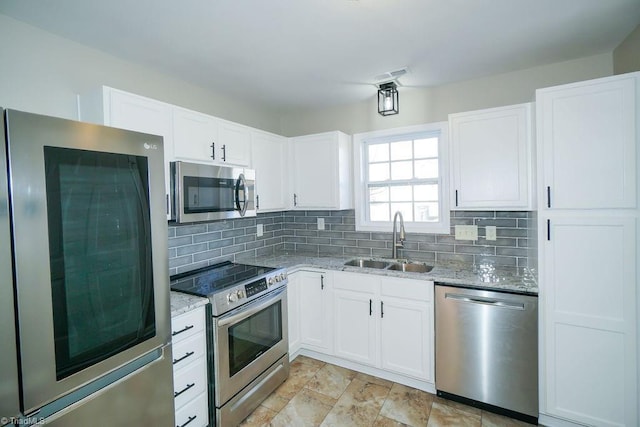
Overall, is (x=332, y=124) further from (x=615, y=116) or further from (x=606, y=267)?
(x=606, y=267)

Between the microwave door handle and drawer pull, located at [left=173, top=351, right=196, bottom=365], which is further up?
the microwave door handle

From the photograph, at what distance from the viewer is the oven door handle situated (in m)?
2.01

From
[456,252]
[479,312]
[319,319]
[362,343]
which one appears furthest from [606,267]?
[319,319]

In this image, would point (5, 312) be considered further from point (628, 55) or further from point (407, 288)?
point (628, 55)

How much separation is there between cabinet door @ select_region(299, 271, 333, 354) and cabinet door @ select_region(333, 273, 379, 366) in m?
0.07

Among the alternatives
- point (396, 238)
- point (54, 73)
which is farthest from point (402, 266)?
point (54, 73)

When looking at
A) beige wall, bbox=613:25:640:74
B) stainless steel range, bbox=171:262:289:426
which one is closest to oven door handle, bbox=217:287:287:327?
stainless steel range, bbox=171:262:289:426

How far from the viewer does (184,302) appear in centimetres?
187

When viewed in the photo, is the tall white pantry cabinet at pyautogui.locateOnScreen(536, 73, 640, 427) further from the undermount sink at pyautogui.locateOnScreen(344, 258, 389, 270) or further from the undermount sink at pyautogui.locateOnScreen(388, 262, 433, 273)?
the undermount sink at pyautogui.locateOnScreen(344, 258, 389, 270)

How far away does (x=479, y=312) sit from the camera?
2.18 meters

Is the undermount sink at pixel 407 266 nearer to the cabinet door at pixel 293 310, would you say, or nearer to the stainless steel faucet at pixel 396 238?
the stainless steel faucet at pixel 396 238

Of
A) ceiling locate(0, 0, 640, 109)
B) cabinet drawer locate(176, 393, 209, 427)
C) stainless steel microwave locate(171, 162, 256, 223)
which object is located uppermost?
ceiling locate(0, 0, 640, 109)

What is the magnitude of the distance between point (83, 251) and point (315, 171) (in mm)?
2285

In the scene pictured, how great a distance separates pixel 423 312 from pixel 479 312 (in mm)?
395
